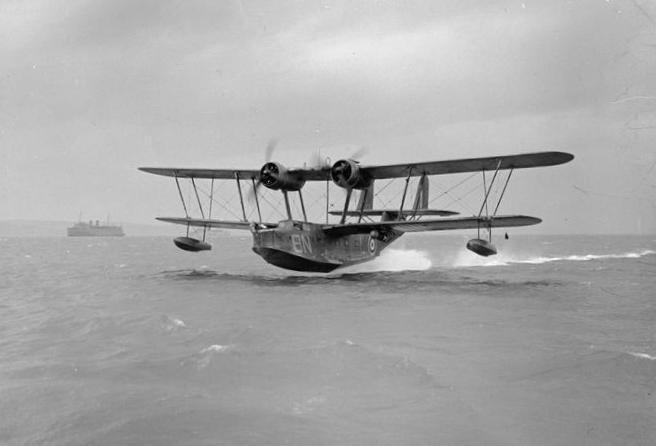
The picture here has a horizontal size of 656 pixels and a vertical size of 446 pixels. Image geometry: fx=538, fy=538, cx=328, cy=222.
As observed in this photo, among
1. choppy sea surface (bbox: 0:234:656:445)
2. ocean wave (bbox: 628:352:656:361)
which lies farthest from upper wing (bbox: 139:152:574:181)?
ocean wave (bbox: 628:352:656:361)

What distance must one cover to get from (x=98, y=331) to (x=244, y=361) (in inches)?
181

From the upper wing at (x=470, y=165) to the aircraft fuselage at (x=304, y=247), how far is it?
3850 millimetres

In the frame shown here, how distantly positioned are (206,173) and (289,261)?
7.23m

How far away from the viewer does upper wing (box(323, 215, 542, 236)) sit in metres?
21.6

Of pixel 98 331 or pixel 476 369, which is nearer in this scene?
pixel 476 369

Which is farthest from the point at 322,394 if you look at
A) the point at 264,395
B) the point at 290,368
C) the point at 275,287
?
the point at 275,287

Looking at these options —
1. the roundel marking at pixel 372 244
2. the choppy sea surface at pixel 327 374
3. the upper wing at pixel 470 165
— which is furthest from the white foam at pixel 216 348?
the roundel marking at pixel 372 244

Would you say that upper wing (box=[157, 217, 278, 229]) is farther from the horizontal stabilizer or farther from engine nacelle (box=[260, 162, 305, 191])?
the horizontal stabilizer

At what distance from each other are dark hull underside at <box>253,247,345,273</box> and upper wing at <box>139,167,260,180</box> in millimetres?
4944

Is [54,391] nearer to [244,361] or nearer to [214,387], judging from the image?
[214,387]

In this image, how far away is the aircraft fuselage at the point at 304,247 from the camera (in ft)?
76.8

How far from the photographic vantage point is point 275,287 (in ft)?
70.9

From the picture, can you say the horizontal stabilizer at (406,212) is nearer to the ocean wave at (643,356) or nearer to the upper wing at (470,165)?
the upper wing at (470,165)

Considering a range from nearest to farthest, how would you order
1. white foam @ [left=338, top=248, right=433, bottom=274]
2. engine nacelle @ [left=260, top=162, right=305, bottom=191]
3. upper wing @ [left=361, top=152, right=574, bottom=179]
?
1. upper wing @ [left=361, top=152, right=574, bottom=179]
2. engine nacelle @ [left=260, top=162, right=305, bottom=191]
3. white foam @ [left=338, top=248, right=433, bottom=274]
